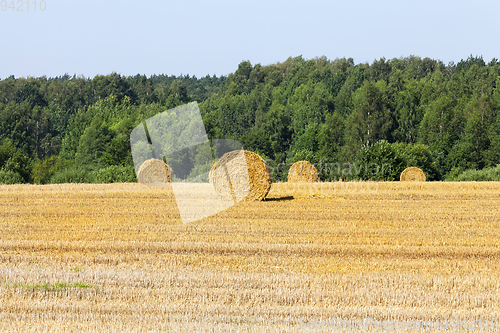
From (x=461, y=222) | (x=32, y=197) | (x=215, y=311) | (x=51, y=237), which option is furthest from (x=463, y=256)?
(x=32, y=197)

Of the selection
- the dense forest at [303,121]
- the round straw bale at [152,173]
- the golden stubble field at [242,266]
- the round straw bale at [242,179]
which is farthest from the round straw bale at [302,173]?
the golden stubble field at [242,266]

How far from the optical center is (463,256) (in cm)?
942

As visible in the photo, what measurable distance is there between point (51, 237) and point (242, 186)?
7.25 meters

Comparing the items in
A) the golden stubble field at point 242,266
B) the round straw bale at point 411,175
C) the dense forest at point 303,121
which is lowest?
the golden stubble field at point 242,266

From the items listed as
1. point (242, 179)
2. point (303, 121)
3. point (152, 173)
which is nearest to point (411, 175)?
point (152, 173)

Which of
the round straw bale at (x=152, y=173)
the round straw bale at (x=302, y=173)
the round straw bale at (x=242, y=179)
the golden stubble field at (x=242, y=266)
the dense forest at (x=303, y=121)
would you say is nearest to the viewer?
the golden stubble field at (x=242, y=266)

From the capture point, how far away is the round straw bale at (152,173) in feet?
77.9

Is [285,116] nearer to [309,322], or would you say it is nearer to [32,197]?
[32,197]

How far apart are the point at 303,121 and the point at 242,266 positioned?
2815 inches

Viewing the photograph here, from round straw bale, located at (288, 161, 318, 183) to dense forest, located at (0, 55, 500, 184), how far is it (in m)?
4.76

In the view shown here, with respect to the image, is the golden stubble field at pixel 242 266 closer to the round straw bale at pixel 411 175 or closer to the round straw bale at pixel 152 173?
the round straw bale at pixel 152 173

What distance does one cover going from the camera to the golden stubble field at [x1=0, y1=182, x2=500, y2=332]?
6.07 metres

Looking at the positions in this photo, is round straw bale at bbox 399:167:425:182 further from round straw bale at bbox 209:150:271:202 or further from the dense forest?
round straw bale at bbox 209:150:271:202

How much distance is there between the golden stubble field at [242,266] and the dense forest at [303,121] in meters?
17.6
